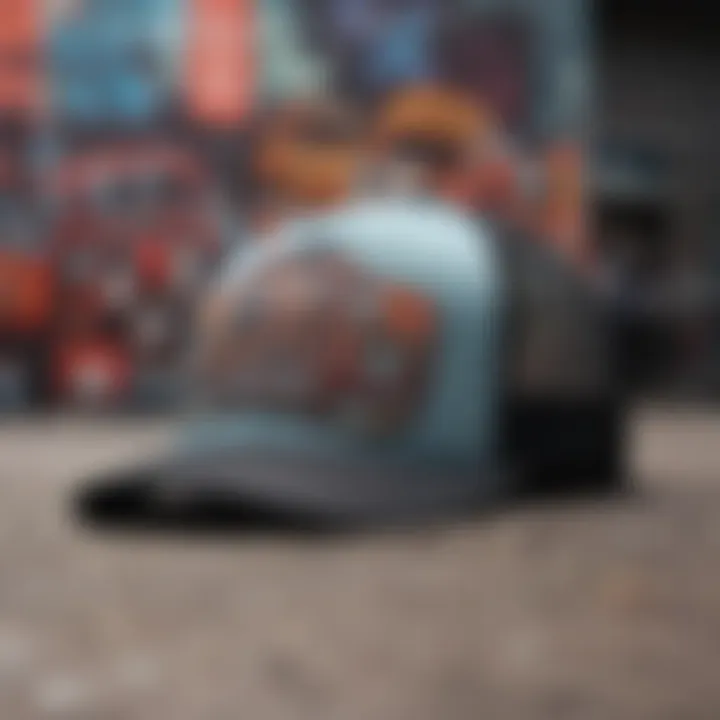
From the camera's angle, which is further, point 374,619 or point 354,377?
point 354,377

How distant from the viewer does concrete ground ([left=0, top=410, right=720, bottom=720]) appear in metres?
1.43

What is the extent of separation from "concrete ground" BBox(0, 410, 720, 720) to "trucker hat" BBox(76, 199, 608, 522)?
0.16 meters

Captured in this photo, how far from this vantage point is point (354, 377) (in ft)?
9.46

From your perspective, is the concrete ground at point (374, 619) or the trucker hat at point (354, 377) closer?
the concrete ground at point (374, 619)

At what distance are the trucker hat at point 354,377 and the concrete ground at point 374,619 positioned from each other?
6.2 inches

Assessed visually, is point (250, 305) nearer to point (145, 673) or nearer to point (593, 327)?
point (593, 327)

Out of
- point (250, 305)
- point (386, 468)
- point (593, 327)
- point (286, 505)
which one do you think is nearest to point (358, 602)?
point (286, 505)

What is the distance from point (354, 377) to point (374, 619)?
111 cm

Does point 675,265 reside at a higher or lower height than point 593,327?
lower

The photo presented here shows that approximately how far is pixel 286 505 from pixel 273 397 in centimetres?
39

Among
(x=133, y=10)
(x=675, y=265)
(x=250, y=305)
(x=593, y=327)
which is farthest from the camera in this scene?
(x=675, y=265)

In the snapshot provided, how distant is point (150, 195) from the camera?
18.0ft

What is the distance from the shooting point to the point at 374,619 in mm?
1810

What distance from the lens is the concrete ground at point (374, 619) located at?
1433 millimetres
